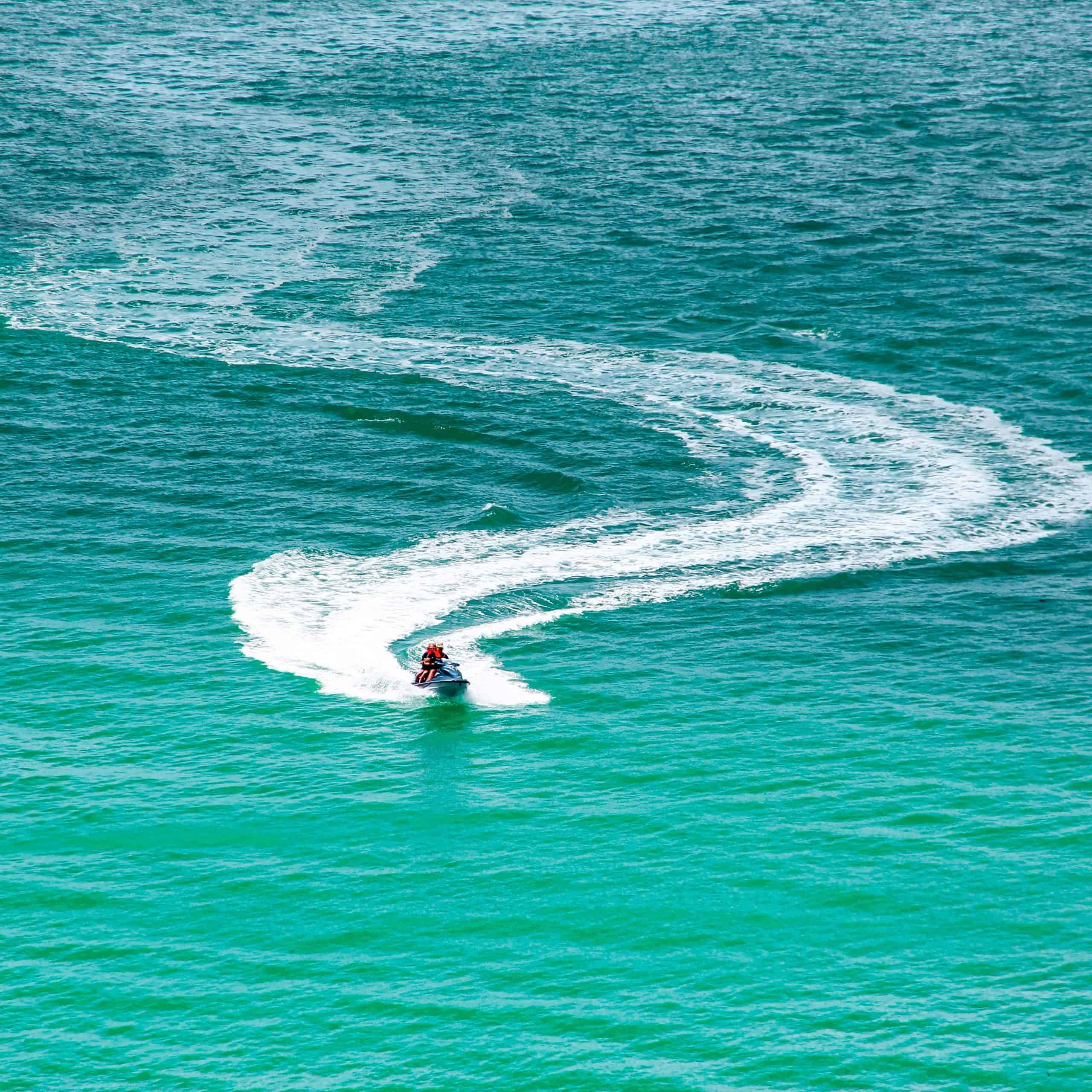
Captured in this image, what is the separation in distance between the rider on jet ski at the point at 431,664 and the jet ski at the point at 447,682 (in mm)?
92

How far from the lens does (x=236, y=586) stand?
93.7 meters

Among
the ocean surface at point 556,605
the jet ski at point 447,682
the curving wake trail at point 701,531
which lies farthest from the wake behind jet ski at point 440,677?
the curving wake trail at point 701,531

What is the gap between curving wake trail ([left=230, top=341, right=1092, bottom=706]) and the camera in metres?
89.4

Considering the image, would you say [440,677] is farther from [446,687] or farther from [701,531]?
[701,531]

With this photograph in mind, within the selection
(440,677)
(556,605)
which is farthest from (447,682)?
(556,605)

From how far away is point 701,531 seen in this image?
332 ft

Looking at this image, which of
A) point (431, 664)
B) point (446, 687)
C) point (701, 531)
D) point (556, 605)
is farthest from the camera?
point (701, 531)

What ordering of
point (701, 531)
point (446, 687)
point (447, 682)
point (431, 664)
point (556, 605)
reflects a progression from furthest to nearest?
1. point (701, 531)
2. point (556, 605)
3. point (431, 664)
4. point (446, 687)
5. point (447, 682)

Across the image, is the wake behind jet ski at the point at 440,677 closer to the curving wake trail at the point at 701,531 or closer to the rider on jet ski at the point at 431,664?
the rider on jet ski at the point at 431,664

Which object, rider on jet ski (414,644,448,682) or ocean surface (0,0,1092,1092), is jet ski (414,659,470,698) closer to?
rider on jet ski (414,644,448,682)

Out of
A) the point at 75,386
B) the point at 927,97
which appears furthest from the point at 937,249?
the point at 75,386

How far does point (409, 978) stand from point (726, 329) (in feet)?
272

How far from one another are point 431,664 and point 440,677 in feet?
3.22

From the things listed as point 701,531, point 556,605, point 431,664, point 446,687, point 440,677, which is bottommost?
point 446,687
